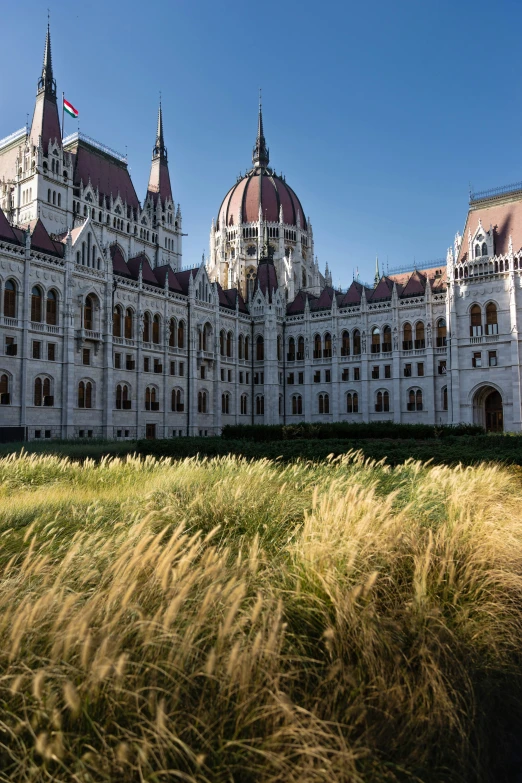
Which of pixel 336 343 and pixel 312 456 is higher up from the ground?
pixel 336 343

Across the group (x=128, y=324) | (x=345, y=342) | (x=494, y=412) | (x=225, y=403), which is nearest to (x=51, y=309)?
(x=128, y=324)

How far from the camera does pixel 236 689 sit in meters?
2.73

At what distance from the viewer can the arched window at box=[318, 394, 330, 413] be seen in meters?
56.1

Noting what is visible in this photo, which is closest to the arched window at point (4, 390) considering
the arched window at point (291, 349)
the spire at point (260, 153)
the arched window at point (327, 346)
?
the arched window at point (291, 349)

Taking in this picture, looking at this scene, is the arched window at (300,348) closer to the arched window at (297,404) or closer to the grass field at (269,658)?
the arched window at (297,404)

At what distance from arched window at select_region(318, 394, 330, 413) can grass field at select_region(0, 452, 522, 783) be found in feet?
164

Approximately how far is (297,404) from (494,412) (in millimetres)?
20785

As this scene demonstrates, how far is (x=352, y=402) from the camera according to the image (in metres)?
54.4

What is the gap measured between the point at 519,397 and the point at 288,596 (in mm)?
45628

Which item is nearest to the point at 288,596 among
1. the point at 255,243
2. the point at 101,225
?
the point at 101,225

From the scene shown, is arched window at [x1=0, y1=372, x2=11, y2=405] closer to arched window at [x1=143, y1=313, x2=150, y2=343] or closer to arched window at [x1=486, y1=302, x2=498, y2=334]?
arched window at [x1=143, y1=313, x2=150, y2=343]

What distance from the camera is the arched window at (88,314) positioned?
4150 centimetres

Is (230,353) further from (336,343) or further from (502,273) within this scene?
(502,273)

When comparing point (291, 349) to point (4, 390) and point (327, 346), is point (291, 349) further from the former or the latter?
point (4, 390)
